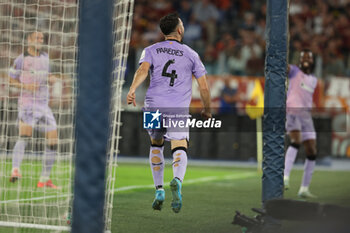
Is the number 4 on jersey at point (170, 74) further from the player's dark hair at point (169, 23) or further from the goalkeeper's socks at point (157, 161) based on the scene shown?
the goalkeeper's socks at point (157, 161)

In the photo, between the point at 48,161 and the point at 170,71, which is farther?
the point at 48,161

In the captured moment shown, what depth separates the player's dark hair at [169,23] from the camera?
255 inches

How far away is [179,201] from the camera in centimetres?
602

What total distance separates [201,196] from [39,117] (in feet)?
8.07

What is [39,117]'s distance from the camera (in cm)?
912

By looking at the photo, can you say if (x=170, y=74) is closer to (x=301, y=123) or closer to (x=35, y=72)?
(x=35, y=72)

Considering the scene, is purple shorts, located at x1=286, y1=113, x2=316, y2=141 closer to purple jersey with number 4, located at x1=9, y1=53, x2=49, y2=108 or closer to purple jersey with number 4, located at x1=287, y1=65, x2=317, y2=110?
purple jersey with number 4, located at x1=287, y1=65, x2=317, y2=110

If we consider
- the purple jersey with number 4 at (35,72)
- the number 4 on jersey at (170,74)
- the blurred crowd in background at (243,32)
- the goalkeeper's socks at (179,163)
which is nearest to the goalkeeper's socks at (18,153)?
the purple jersey with number 4 at (35,72)

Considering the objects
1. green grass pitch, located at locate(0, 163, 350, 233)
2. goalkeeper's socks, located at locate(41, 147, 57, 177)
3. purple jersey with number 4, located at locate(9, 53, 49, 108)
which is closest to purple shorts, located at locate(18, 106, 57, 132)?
purple jersey with number 4, located at locate(9, 53, 49, 108)

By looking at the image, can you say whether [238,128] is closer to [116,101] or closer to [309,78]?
[309,78]

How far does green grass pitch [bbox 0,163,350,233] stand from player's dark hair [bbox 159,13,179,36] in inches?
71.8

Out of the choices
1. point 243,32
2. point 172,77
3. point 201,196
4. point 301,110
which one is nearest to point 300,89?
point 301,110

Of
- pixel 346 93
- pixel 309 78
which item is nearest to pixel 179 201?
pixel 309 78

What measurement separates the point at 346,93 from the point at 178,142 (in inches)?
447
